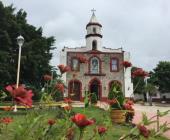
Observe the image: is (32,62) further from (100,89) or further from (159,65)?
(159,65)

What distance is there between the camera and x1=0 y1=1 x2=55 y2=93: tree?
27469mm

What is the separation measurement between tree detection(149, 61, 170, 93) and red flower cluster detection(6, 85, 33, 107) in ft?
182

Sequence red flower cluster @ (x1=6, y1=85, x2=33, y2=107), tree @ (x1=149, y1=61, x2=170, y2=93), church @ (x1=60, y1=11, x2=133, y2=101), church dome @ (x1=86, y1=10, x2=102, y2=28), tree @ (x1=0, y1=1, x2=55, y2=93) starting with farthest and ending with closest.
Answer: tree @ (x1=149, y1=61, x2=170, y2=93), church dome @ (x1=86, y1=10, x2=102, y2=28), church @ (x1=60, y1=11, x2=133, y2=101), tree @ (x1=0, y1=1, x2=55, y2=93), red flower cluster @ (x1=6, y1=85, x2=33, y2=107)

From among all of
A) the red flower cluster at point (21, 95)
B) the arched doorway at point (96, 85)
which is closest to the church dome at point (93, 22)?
the arched doorway at point (96, 85)

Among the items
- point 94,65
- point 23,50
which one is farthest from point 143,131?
point 94,65

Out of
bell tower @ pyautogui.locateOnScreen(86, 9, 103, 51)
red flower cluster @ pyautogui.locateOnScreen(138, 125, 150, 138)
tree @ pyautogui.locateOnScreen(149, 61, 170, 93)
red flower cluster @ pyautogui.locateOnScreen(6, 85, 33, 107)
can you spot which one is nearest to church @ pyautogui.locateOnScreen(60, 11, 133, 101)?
bell tower @ pyautogui.locateOnScreen(86, 9, 103, 51)

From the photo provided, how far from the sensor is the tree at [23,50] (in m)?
27.5

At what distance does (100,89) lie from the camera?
1650 inches

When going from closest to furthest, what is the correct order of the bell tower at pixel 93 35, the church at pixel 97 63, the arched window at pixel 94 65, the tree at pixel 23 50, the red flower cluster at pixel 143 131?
the red flower cluster at pixel 143 131, the tree at pixel 23 50, the church at pixel 97 63, the arched window at pixel 94 65, the bell tower at pixel 93 35

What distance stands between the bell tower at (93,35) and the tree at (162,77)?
1777 cm

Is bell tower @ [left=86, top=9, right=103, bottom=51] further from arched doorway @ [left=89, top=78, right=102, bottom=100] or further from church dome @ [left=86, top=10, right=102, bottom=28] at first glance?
arched doorway @ [left=89, top=78, right=102, bottom=100]

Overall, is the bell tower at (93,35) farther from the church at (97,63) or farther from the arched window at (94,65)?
the arched window at (94,65)

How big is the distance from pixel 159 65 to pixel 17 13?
34.8 m

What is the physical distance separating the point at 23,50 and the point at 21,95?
2734 centimetres
